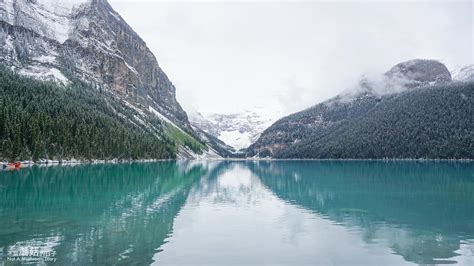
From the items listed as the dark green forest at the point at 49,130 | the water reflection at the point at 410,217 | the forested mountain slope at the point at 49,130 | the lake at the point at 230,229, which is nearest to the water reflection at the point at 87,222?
the lake at the point at 230,229

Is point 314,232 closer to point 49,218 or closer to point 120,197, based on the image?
point 49,218

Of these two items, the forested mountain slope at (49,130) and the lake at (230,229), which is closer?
the lake at (230,229)

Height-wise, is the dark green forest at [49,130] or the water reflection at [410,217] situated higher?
the dark green forest at [49,130]

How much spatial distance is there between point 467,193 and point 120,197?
46713mm

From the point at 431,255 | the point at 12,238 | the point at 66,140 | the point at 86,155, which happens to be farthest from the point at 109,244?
the point at 86,155

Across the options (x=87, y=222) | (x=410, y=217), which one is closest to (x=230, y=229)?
(x=87, y=222)

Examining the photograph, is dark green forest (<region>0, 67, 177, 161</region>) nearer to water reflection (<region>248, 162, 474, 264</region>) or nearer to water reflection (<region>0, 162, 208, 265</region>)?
water reflection (<region>0, 162, 208, 265</region>)

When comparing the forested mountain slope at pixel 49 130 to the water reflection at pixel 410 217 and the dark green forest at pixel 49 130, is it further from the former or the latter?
the water reflection at pixel 410 217

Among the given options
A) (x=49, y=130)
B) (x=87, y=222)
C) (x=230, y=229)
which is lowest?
(x=230, y=229)

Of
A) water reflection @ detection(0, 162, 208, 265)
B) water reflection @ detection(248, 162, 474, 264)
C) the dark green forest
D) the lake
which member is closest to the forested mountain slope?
the dark green forest

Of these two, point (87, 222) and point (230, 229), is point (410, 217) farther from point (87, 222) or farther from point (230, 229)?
point (87, 222)

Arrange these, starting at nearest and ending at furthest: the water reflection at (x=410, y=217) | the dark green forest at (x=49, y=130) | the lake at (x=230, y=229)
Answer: the lake at (x=230, y=229) < the water reflection at (x=410, y=217) < the dark green forest at (x=49, y=130)

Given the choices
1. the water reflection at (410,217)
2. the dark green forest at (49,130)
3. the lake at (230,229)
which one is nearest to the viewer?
the lake at (230,229)

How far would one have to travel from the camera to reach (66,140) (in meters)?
130
